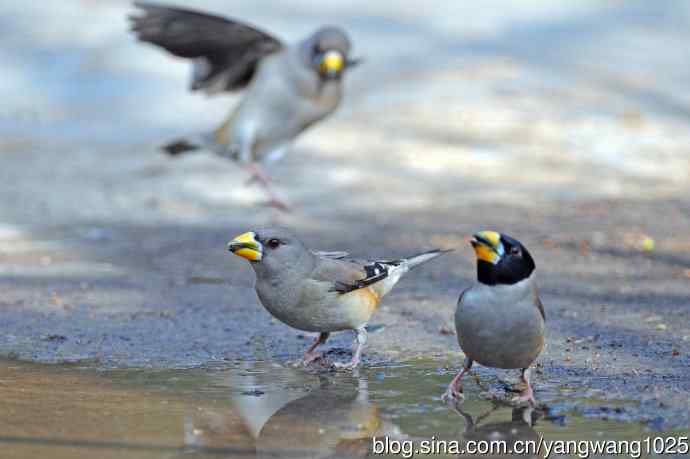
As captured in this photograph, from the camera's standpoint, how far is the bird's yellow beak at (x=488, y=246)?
5059mm

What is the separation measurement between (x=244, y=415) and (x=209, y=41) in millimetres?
6544

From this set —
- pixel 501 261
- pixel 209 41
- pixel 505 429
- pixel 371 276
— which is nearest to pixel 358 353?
pixel 371 276

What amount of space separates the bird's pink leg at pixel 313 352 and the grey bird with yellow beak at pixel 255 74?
4648 mm

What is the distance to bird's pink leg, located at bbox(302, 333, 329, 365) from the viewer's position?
6.17 m

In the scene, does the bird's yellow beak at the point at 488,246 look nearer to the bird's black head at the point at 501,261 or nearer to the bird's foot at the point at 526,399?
the bird's black head at the point at 501,261

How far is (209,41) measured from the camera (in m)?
11.1

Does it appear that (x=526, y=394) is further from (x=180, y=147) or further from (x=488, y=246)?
(x=180, y=147)

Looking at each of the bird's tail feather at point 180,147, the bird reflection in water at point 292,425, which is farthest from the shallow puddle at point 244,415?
the bird's tail feather at point 180,147

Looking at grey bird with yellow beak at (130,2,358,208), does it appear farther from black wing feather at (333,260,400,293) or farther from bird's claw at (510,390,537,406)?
bird's claw at (510,390,537,406)

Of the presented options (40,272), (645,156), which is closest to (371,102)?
(645,156)

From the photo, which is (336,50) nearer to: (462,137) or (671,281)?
(462,137)

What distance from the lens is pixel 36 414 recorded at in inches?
201

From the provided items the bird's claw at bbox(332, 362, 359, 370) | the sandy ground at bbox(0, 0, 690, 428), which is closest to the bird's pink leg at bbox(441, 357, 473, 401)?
the sandy ground at bbox(0, 0, 690, 428)

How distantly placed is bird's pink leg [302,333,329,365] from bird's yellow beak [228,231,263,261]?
613 mm
